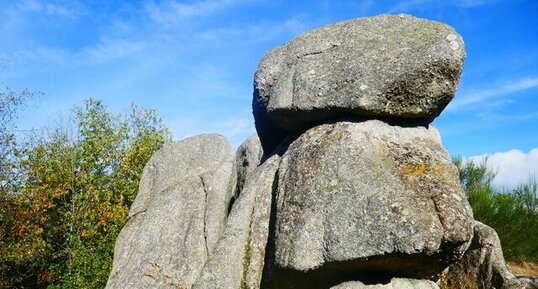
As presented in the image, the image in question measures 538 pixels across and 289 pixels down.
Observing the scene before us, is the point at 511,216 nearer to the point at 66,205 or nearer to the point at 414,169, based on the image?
the point at 414,169

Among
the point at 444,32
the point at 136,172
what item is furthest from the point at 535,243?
the point at 136,172

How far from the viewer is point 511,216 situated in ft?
61.7

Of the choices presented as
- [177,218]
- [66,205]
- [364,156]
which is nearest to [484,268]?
[364,156]

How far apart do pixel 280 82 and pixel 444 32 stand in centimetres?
204

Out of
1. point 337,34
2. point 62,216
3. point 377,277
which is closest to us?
point 377,277

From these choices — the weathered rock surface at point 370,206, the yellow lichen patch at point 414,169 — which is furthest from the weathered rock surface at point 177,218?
the yellow lichen patch at point 414,169

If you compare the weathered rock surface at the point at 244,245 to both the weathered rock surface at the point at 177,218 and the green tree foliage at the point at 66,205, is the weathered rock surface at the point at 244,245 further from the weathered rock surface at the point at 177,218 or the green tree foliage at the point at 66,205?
the green tree foliage at the point at 66,205

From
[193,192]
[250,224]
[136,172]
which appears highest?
[136,172]

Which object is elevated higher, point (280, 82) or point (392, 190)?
point (280, 82)

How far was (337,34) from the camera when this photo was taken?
6688 millimetres

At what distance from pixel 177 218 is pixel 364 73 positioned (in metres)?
3.26

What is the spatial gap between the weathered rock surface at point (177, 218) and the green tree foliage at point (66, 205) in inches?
532

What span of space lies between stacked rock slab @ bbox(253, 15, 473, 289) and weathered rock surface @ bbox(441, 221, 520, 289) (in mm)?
3413

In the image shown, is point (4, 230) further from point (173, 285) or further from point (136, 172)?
point (173, 285)
